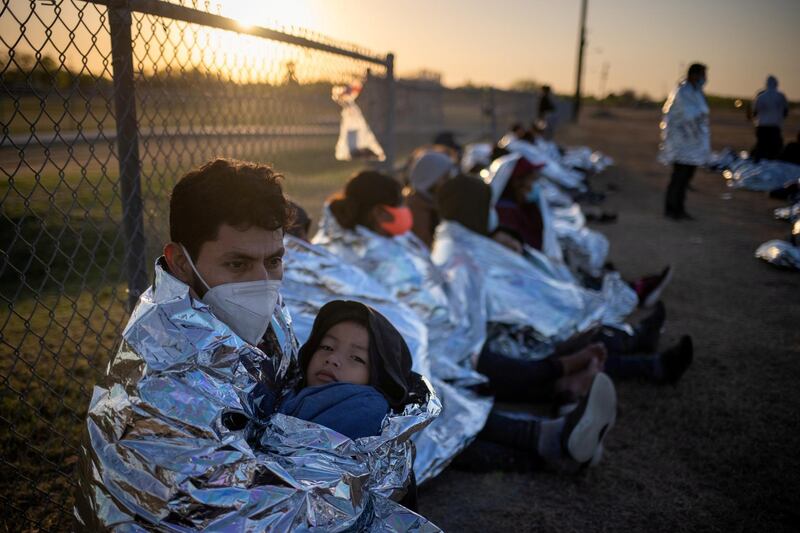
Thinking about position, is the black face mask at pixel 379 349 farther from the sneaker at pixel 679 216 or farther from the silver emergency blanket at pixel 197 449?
the sneaker at pixel 679 216

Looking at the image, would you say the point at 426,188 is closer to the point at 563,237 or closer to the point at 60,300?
the point at 563,237

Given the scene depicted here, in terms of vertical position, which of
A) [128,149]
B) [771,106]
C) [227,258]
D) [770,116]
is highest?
[771,106]

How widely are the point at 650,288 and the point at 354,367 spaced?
3.87m

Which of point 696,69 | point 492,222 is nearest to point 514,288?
point 492,222

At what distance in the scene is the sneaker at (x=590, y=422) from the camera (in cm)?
278

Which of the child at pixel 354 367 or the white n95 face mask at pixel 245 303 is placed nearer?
the white n95 face mask at pixel 245 303

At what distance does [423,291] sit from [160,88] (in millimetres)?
1685

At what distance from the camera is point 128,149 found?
8.07 ft

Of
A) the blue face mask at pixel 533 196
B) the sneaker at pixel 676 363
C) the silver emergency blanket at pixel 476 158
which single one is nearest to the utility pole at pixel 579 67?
the silver emergency blanket at pixel 476 158

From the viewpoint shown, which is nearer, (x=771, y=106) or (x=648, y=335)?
(x=648, y=335)

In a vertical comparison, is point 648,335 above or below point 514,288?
below

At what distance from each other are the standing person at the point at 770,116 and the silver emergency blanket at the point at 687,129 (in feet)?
13.0

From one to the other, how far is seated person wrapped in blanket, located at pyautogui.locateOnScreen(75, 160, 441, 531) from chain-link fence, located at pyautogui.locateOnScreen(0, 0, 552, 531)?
266mm

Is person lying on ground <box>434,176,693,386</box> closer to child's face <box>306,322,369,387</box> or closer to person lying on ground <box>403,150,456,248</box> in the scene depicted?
person lying on ground <box>403,150,456,248</box>
